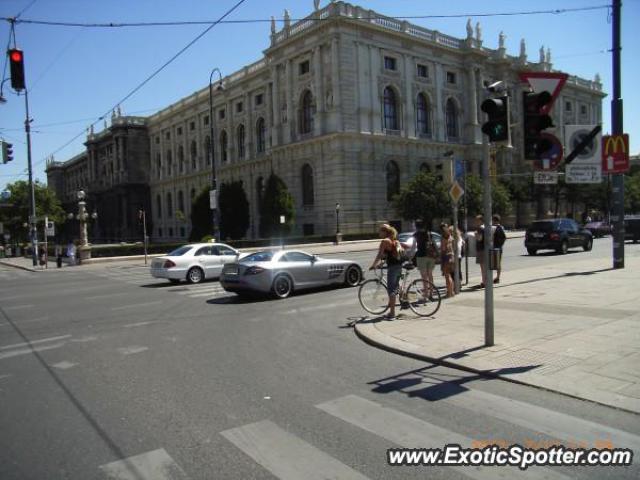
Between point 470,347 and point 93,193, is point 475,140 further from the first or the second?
point 93,193

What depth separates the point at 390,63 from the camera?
51.9 m

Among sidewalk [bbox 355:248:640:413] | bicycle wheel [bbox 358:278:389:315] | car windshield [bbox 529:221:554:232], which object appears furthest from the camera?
car windshield [bbox 529:221:554:232]

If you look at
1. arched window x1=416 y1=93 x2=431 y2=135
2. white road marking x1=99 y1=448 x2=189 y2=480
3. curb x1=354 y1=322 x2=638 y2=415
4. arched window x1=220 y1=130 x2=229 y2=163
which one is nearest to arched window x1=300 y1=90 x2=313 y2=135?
arched window x1=416 y1=93 x2=431 y2=135

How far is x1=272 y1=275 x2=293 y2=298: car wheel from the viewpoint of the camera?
1405 cm

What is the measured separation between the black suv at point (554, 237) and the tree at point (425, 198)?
56.1ft

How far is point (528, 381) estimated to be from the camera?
597 cm

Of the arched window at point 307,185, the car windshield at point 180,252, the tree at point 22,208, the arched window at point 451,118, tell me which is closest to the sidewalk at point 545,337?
the car windshield at point 180,252

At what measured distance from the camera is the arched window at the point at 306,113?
52.6m

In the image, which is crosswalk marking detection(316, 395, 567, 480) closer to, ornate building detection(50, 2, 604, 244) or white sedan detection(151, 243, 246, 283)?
white sedan detection(151, 243, 246, 283)

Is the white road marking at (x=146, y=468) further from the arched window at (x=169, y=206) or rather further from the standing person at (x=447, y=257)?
the arched window at (x=169, y=206)

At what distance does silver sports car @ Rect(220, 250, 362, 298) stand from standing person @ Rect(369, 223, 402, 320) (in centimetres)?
444

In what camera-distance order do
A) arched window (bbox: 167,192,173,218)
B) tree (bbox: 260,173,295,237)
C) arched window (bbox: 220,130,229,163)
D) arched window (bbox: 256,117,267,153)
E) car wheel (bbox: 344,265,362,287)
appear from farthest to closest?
arched window (bbox: 167,192,173,218)
arched window (bbox: 220,130,229,163)
arched window (bbox: 256,117,267,153)
tree (bbox: 260,173,295,237)
car wheel (bbox: 344,265,362,287)

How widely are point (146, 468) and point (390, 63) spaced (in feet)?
171

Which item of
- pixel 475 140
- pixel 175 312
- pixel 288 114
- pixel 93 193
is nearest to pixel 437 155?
pixel 475 140
